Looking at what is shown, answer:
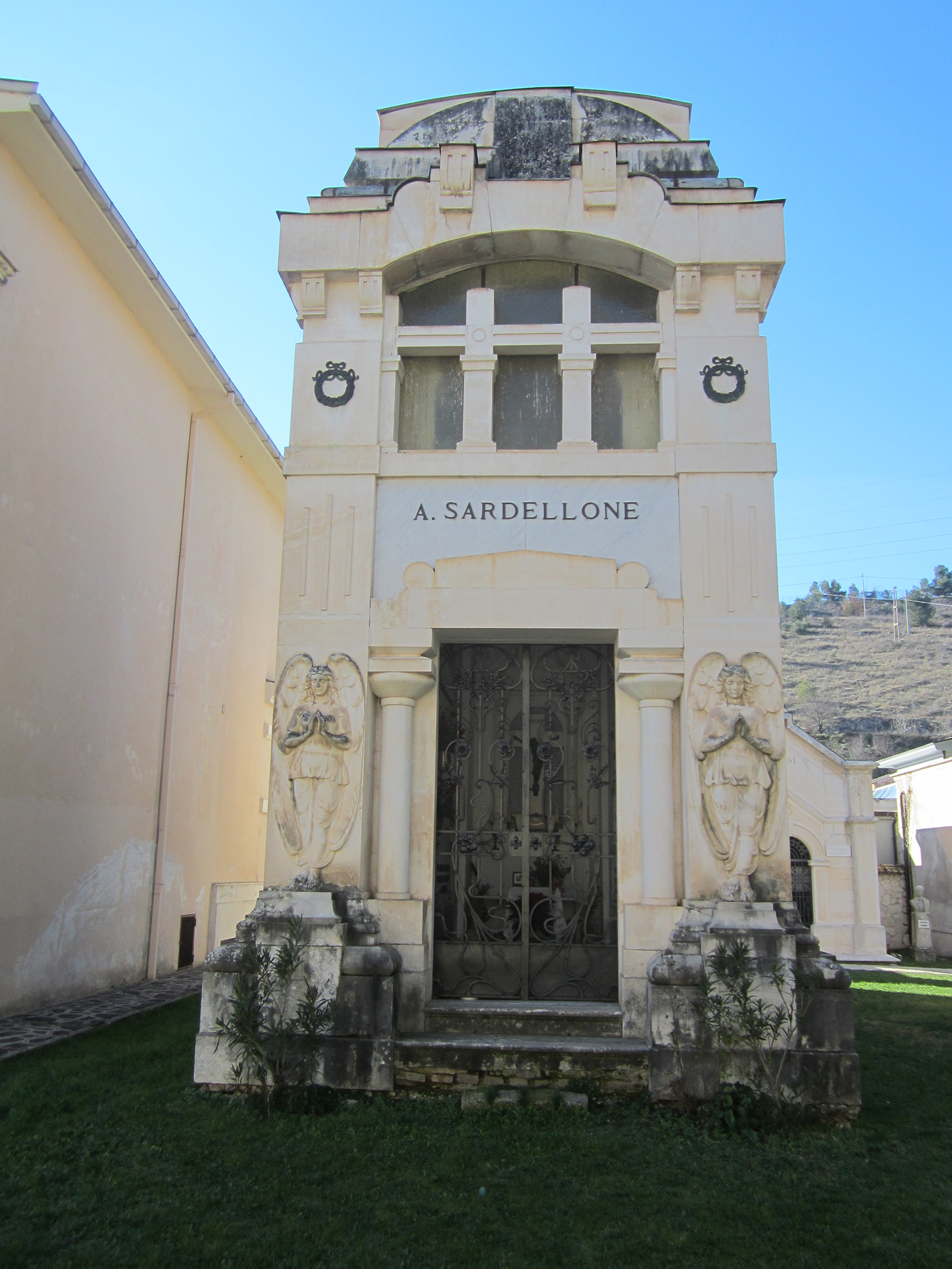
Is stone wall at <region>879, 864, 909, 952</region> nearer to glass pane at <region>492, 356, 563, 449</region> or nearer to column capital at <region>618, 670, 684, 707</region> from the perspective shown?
column capital at <region>618, 670, 684, 707</region>

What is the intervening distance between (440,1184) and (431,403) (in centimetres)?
683

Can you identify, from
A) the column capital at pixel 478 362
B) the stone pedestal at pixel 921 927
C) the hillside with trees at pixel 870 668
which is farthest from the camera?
the hillside with trees at pixel 870 668

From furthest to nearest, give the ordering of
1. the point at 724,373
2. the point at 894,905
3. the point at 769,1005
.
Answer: the point at 894,905 → the point at 724,373 → the point at 769,1005

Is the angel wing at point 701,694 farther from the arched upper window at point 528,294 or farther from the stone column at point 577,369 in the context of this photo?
the arched upper window at point 528,294

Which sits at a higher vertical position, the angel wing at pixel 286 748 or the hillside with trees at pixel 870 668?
the hillside with trees at pixel 870 668

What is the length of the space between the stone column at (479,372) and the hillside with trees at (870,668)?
41564 millimetres

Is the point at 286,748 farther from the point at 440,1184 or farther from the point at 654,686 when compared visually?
the point at 440,1184

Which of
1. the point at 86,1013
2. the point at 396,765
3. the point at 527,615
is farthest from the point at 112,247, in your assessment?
the point at 86,1013

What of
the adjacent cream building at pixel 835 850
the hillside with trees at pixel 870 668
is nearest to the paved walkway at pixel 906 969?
the adjacent cream building at pixel 835 850

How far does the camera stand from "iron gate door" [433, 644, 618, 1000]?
9.01 m

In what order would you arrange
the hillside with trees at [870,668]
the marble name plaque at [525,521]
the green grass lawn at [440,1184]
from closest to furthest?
the green grass lawn at [440,1184] → the marble name plaque at [525,521] → the hillside with trees at [870,668]

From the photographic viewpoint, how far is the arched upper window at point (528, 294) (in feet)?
32.6

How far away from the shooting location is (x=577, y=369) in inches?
374

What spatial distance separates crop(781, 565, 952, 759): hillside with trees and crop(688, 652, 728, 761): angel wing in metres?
41.2
